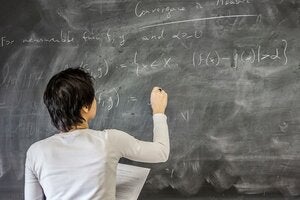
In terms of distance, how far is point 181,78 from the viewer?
1.82 meters

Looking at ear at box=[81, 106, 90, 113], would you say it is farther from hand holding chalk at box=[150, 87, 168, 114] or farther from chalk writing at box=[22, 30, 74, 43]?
chalk writing at box=[22, 30, 74, 43]

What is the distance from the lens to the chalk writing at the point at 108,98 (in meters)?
1.85

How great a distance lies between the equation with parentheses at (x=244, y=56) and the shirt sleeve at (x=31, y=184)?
32.0 inches

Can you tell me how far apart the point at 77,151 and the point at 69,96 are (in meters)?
0.18

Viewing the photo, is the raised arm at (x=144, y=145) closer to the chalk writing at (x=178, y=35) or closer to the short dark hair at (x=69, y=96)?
the short dark hair at (x=69, y=96)

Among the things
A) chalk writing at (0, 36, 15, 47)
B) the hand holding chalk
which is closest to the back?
the hand holding chalk

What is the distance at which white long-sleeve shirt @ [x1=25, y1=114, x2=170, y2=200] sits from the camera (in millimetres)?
1278

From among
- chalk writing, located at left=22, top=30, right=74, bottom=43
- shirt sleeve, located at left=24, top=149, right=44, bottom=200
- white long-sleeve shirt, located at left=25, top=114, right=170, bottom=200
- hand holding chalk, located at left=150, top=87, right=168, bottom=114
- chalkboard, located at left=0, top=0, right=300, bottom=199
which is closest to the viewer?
white long-sleeve shirt, located at left=25, top=114, right=170, bottom=200

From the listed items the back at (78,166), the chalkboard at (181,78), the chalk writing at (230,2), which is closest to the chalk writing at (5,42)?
the chalkboard at (181,78)

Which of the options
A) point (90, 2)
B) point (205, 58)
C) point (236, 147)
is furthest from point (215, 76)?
point (90, 2)

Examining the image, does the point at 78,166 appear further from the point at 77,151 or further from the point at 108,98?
the point at 108,98

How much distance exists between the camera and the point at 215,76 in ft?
5.91

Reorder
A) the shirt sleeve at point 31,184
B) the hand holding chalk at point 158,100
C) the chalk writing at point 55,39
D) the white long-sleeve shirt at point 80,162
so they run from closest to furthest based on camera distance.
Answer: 1. the white long-sleeve shirt at point 80,162
2. the shirt sleeve at point 31,184
3. the hand holding chalk at point 158,100
4. the chalk writing at point 55,39

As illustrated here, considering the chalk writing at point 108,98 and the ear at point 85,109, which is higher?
the ear at point 85,109
